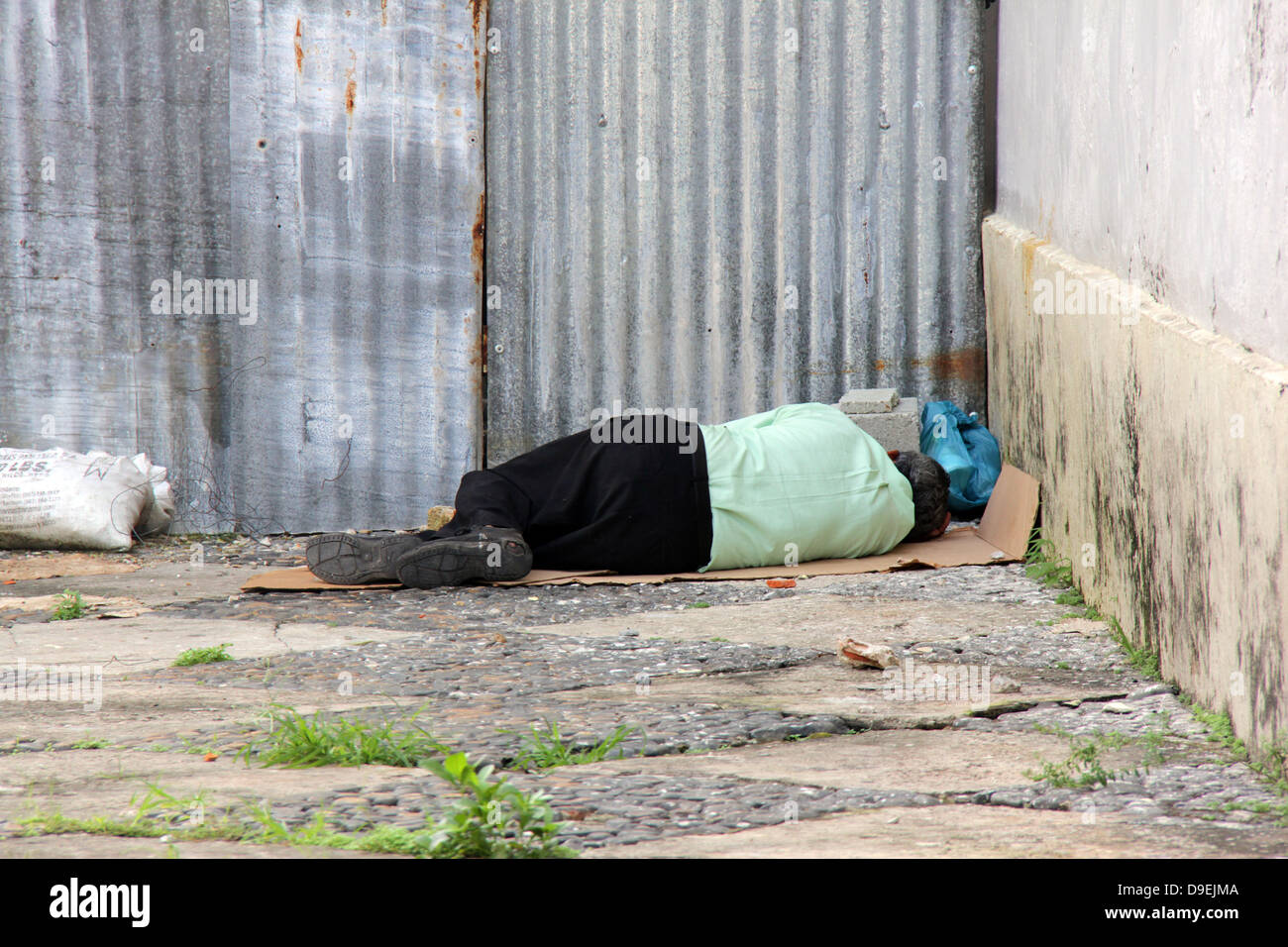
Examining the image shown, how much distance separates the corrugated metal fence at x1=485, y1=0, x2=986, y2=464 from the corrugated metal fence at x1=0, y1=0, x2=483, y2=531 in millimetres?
243

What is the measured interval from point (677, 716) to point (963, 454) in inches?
113

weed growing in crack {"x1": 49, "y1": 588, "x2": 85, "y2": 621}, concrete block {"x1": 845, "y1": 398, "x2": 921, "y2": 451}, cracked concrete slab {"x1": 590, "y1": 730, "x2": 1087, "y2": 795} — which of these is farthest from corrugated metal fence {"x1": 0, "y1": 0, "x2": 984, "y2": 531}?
cracked concrete slab {"x1": 590, "y1": 730, "x2": 1087, "y2": 795}

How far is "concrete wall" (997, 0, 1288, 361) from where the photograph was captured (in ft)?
7.33

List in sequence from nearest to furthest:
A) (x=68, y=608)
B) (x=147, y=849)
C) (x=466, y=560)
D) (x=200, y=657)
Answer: (x=147, y=849) < (x=200, y=657) < (x=68, y=608) < (x=466, y=560)

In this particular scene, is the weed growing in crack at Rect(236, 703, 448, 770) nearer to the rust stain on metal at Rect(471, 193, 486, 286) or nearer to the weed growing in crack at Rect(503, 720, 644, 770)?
the weed growing in crack at Rect(503, 720, 644, 770)

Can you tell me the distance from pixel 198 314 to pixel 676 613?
2.72 m

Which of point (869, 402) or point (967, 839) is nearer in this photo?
point (967, 839)

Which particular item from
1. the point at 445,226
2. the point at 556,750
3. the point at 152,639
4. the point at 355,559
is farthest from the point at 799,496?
the point at 556,750

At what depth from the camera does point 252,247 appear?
17.4ft

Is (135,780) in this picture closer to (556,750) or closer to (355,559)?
(556,750)

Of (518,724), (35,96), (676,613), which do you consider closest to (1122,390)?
(676,613)

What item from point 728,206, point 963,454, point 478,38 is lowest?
point 963,454

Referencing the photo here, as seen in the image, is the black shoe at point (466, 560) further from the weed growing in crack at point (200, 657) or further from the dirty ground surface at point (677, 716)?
A: the weed growing in crack at point (200, 657)

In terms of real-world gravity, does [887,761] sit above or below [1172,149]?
below
